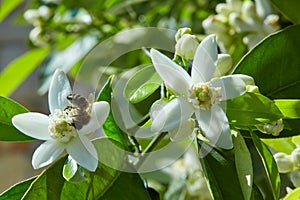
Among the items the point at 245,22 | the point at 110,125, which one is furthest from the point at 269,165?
the point at 245,22

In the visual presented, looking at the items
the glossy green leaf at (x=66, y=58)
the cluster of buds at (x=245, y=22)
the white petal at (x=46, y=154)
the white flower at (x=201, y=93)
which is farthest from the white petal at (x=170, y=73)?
the glossy green leaf at (x=66, y=58)

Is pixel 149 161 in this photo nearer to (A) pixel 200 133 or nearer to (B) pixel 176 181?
(A) pixel 200 133

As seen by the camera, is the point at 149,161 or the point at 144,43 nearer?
the point at 149,161

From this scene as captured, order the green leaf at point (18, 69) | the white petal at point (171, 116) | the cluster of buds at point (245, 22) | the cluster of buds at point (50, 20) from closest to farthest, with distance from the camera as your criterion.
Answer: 1. the white petal at point (171, 116)
2. the cluster of buds at point (245, 22)
3. the cluster of buds at point (50, 20)
4. the green leaf at point (18, 69)

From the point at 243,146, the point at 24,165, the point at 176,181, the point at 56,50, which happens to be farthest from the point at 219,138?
the point at 24,165

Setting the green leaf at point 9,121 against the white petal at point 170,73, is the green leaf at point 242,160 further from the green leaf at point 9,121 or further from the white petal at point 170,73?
the green leaf at point 9,121

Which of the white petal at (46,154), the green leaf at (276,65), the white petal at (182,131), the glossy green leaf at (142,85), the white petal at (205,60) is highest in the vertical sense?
the white petal at (205,60)
